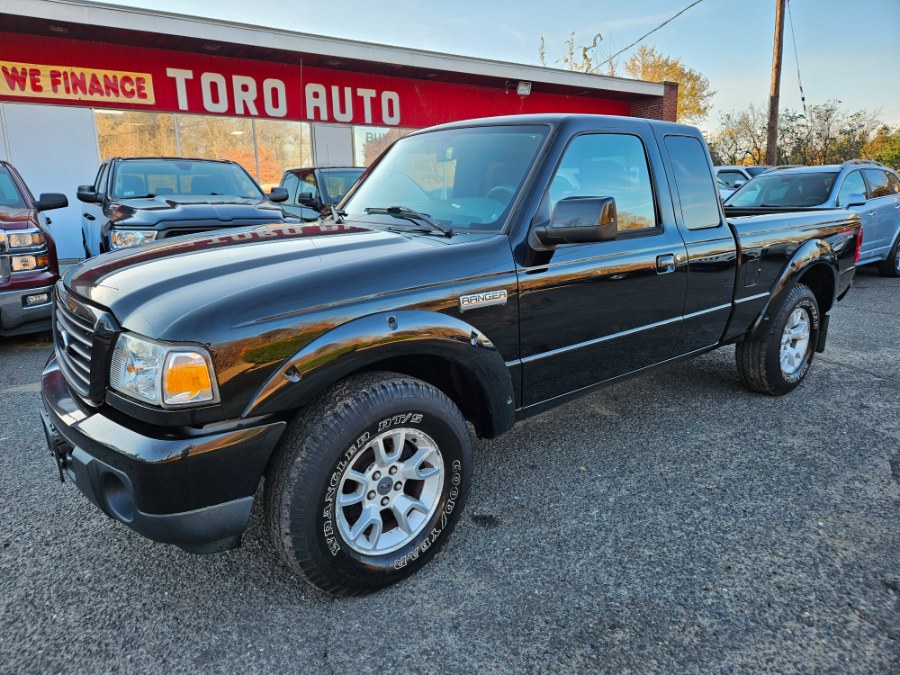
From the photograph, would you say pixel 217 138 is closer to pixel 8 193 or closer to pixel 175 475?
pixel 8 193

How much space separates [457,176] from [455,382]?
110cm

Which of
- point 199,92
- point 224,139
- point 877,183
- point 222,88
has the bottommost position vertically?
point 877,183

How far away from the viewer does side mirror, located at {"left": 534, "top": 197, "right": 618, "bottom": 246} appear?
8.22 feet

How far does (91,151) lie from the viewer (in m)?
11.1

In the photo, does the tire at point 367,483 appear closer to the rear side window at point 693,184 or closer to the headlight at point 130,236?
the rear side window at point 693,184

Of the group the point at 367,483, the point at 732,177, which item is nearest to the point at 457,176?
the point at 367,483

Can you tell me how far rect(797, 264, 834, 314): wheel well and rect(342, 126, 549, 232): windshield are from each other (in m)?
2.83

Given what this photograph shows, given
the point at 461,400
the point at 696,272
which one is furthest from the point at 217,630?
the point at 696,272

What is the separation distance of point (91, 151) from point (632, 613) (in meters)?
12.3

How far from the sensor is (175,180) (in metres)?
6.96

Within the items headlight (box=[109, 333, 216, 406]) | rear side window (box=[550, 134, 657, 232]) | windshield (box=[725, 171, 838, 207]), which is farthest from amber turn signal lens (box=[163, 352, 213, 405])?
windshield (box=[725, 171, 838, 207])

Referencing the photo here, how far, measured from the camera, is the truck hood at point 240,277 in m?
1.92

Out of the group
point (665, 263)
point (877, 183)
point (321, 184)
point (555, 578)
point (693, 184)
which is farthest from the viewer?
point (877, 183)

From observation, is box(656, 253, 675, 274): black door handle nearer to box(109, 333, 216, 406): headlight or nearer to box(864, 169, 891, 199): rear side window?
box(109, 333, 216, 406): headlight
